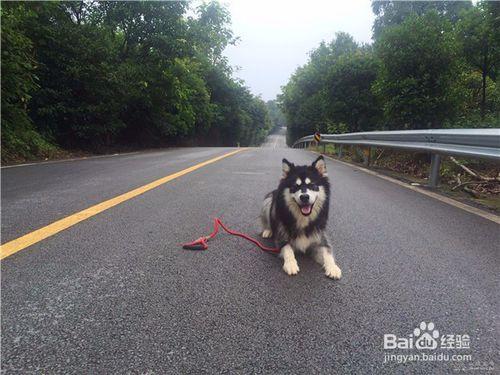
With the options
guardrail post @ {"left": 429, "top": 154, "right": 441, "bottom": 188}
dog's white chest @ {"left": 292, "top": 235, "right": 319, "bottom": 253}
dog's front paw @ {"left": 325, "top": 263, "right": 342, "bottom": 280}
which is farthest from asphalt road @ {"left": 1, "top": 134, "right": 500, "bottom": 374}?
guardrail post @ {"left": 429, "top": 154, "right": 441, "bottom": 188}

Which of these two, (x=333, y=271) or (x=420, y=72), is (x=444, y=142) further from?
(x=420, y=72)

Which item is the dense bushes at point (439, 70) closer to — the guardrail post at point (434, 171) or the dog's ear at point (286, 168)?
the guardrail post at point (434, 171)

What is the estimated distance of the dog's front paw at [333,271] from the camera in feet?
8.42

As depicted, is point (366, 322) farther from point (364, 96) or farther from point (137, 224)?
point (364, 96)

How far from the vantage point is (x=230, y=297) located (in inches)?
86.5

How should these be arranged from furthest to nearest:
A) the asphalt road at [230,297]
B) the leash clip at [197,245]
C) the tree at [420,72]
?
the tree at [420,72], the leash clip at [197,245], the asphalt road at [230,297]

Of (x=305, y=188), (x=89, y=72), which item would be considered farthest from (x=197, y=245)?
(x=89, y=72)

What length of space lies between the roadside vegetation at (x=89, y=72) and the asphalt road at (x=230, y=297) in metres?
9.41

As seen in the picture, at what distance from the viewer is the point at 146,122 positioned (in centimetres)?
2338

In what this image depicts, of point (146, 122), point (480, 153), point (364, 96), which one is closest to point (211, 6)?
point (146, 122)

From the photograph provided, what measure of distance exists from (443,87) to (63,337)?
38.9 ft

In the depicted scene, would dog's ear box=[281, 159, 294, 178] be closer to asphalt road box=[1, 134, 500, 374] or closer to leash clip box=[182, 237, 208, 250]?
asphalt road box=[1, 134, 500, 374]

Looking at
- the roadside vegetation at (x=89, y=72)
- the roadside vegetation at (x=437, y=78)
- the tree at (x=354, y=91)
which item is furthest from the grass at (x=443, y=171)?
the roadside vegetation at (x=89, y=72)

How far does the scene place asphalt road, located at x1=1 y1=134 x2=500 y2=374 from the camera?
1616 millimetres
